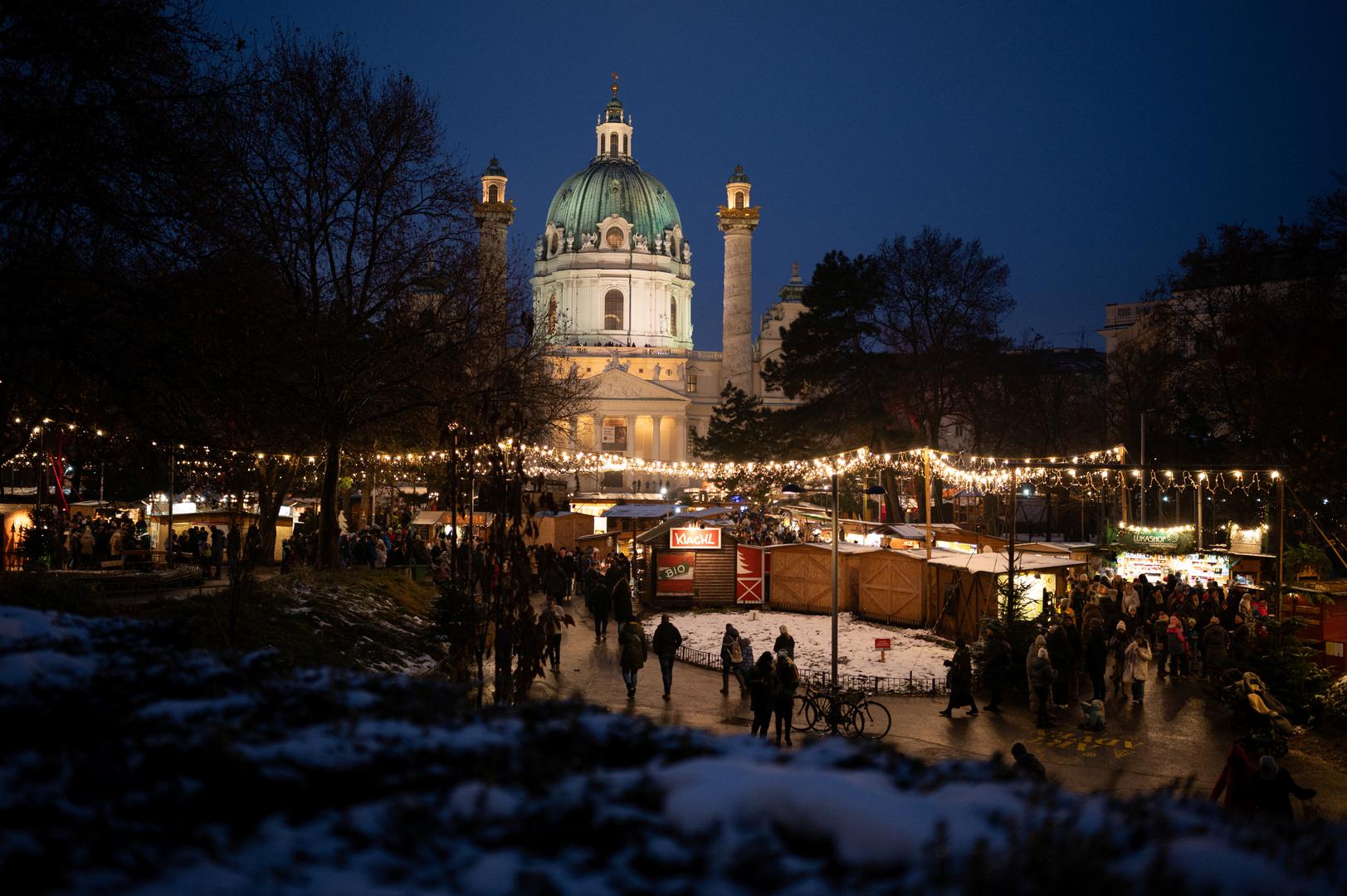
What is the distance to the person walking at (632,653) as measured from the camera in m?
16.7

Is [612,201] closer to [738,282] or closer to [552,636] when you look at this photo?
[738,282]

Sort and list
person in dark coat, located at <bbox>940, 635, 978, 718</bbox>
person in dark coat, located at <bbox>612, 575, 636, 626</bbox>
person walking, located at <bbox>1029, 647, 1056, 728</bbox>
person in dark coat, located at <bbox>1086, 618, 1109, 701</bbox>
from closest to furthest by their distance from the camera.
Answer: person walking, located at <bbox>1029, 647, 1056, 728</bbox> → person in dark coat, located at <bbox>940, 635, 978, 718</bbox> → person in dark coat, located at <bbox>1086, 618, 1109, 701</bbox> → person in dark coat, located at <bbox>612, 575, 636, 626</bbox>

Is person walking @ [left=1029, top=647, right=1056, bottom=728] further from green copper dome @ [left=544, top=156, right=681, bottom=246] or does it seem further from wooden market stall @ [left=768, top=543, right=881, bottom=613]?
green copper dome @ [left=544, top=156, right=681, bottom=246]

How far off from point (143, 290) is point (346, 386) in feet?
30.8

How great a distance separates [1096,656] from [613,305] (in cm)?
9216

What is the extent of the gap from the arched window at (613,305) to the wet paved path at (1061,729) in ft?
287

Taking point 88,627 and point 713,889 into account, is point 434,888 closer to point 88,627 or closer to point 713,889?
point 713,889

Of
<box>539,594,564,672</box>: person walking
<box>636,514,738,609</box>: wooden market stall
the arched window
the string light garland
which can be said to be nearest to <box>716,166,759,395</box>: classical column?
the arched window

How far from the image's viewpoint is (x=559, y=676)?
18.7 meters

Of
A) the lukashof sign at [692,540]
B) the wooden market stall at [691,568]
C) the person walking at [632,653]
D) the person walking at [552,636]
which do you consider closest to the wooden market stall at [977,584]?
the wooden market stall at [691,568]

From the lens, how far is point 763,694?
13977 millimetres

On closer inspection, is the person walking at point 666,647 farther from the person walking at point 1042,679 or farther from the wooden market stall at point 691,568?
the wooden market stall at point 691,568

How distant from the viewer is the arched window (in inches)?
4173

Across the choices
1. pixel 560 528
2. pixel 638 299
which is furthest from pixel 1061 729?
pixel 638 299
